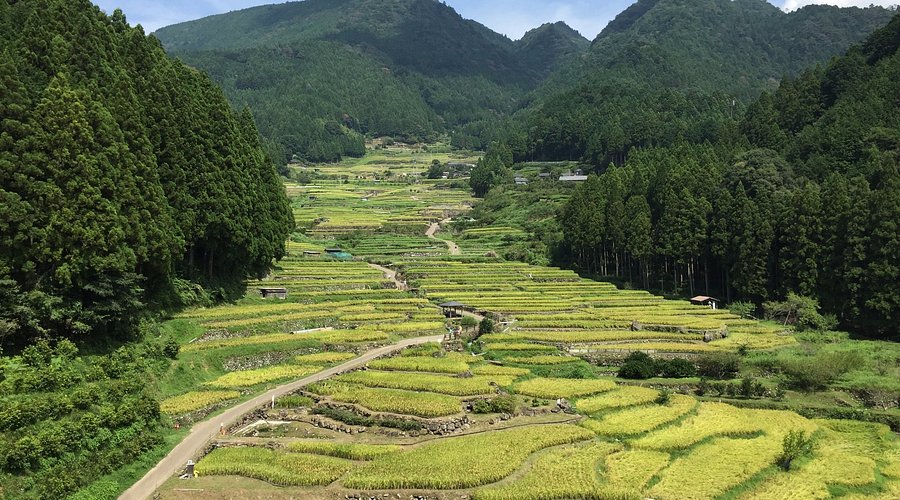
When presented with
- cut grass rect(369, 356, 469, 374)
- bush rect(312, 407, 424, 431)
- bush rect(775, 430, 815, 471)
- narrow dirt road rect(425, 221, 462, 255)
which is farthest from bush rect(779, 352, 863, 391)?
narrow dirt road rect(425, 221, 462, 255)

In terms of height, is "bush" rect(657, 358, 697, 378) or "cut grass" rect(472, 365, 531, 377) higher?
"cut grass" rect(472, 365, 531, 377)

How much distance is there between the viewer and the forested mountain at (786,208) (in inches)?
1914

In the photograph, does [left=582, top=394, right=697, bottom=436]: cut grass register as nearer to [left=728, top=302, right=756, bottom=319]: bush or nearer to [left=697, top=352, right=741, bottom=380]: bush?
[left=697, top=352, right=741, bottom=380]: bush

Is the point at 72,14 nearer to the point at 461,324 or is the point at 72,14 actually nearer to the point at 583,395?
the point at 461,324

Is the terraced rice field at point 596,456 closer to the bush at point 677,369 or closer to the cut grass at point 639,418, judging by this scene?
the cut grass at point 639,418

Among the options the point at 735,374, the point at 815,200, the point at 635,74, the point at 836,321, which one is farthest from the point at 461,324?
the point at 635,74

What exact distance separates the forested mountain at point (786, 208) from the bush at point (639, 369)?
1995cm

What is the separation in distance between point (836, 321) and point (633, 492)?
3486 cm

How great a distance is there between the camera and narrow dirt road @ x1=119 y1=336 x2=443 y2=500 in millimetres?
22203

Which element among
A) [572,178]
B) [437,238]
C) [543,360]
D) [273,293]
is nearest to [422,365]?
[543,360]

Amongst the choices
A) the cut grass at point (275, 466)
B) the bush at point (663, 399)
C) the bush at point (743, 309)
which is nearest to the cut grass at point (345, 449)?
the cut grass at point (275, 466)

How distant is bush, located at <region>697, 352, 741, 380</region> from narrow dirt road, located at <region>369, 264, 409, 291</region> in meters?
28.2

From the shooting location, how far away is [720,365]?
3641 cm

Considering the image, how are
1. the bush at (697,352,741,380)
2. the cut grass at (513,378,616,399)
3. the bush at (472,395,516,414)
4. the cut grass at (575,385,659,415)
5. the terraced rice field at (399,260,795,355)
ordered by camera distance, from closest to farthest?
the bush at (472,395,516,414) → the cut grass at (575,385,659,415) → the cut grass at (513,378,616,399) → the bush at (697,352,741,380) → the terraced rice field at (399,260,795,355)
